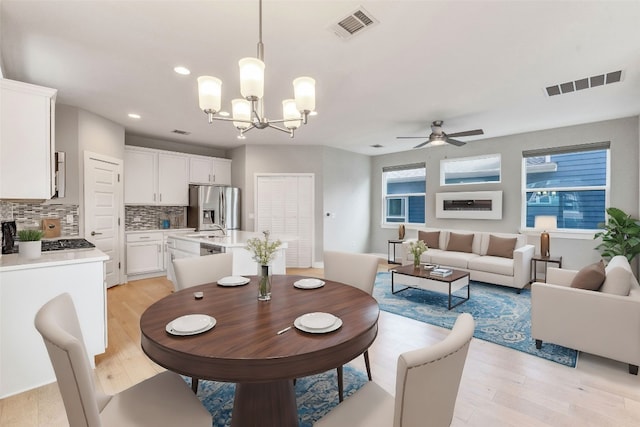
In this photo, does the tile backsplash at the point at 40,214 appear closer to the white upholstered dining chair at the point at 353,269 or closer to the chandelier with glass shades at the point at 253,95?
the chandelier with glass shades at the point at 253,95

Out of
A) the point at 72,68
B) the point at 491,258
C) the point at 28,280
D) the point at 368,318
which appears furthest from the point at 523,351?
the point at 72,68

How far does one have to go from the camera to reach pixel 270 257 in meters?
1.67

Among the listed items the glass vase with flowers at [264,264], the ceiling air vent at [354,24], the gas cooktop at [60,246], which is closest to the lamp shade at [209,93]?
the glass vase with flowers at [264,264]

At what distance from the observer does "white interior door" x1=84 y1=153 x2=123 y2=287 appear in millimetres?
4102

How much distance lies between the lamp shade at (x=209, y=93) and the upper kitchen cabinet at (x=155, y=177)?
4099mm

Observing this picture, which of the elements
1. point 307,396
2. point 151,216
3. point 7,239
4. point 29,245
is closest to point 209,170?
point 151,216

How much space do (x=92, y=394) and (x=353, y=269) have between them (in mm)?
1792

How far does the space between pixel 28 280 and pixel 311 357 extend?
2.25m

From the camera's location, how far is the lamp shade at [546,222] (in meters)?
4.64

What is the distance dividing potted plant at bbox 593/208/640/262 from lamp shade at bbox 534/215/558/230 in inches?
22.7

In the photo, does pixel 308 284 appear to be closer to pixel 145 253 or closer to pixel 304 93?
pixel 304 93

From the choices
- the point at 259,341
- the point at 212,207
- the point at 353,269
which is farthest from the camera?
the point at 212,207

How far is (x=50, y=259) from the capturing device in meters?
2.20

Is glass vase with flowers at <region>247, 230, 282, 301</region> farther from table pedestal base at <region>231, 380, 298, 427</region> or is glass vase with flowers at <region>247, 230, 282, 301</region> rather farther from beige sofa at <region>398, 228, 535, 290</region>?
beige sofa at <region>398, 228, 535, 290</region>
